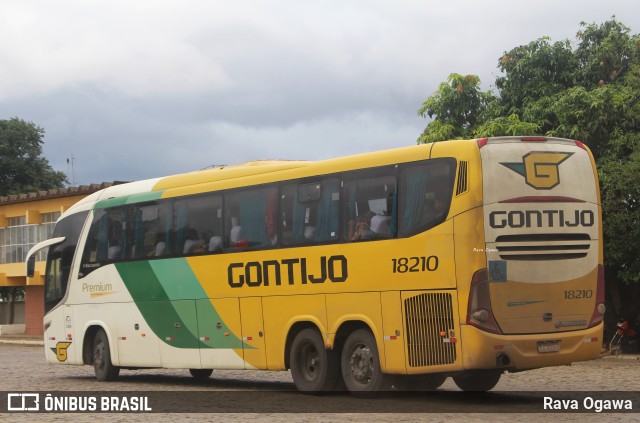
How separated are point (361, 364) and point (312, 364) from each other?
50.4 inches

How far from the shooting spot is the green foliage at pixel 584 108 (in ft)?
88.7

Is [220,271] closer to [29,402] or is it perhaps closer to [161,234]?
[161,234]

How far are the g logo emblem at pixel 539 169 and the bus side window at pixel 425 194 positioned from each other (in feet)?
2.73

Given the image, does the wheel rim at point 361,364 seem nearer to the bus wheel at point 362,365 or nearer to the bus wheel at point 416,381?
→ the bus wheel at point 362,365

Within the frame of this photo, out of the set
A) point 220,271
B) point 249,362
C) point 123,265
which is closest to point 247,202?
point 220,271

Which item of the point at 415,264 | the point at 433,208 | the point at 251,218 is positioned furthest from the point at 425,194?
the point at 251,218

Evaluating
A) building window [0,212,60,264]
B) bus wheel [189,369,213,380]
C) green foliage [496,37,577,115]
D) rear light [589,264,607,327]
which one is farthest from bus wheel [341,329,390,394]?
building window [0,212,60,264]

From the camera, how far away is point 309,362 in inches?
713

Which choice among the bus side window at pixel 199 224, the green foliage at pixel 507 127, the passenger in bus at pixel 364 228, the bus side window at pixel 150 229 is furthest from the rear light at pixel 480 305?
the green foliage at pixel 507 127

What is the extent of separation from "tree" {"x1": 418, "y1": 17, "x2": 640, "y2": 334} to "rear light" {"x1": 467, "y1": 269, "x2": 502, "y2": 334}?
40.0 ft

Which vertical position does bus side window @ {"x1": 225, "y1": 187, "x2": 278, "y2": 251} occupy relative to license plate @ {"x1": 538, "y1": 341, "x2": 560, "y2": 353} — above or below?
above

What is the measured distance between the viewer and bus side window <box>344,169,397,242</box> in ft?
53.8

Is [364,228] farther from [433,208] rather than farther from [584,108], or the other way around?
[584,108]

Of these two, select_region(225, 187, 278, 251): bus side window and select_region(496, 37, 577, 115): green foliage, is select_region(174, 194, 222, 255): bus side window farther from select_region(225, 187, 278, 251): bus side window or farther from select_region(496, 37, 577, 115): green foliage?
select_region(496, 37, 577, 115): green foliage
